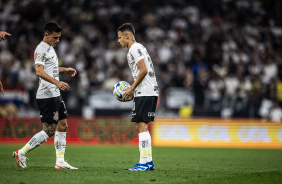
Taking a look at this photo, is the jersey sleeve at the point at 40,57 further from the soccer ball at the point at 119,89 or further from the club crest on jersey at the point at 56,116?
the soccer ball at the point at 119,89

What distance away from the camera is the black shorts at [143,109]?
8461 mm

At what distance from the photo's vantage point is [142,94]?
8.58 metres

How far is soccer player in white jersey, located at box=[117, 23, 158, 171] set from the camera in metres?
8.44

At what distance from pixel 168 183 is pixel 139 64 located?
7.92 ft

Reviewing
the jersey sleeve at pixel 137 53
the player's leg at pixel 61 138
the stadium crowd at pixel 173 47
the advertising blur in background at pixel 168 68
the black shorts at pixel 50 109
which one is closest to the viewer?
the jersey sleeve at pixel 137 53

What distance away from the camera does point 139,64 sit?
27.7 ft

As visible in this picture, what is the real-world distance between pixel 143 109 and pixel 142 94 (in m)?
0.29

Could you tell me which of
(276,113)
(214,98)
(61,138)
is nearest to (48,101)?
(61,138)

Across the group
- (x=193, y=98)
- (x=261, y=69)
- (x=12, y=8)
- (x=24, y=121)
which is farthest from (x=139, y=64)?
(x=12, y=8)

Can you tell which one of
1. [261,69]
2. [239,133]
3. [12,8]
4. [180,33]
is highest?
[12,8]

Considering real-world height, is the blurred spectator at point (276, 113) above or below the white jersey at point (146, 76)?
below

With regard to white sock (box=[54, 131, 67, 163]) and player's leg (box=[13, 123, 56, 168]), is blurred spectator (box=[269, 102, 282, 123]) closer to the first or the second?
white sock (box=[54, 131, 67, 163])

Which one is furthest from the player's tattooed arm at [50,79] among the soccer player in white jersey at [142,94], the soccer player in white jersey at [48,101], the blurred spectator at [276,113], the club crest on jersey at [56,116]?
the blurred spectator at [276,113]

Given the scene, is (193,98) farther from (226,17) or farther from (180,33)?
(226,17)
